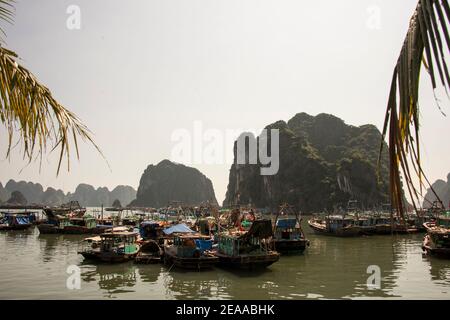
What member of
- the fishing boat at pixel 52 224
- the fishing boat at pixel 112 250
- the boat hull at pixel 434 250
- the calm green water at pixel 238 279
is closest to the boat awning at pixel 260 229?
the calm green water at pixel 238 279

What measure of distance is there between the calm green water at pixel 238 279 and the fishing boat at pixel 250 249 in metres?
0.76

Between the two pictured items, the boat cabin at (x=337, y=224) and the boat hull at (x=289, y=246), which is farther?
the boat cabin at (x=337, y=224)

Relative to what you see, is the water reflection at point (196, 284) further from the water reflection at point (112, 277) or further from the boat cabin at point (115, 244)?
the boat cabin at point (115, 244)

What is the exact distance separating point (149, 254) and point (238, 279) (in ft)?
32.0

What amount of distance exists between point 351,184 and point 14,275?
11588 cm

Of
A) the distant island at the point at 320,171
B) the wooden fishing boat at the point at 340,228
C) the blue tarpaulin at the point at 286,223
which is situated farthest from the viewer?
the distant island at the point at 320,171

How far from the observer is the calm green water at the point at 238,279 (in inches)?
754

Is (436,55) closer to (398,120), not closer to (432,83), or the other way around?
(432,83)

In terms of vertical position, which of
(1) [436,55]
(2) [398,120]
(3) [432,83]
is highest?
(1) [436,55]

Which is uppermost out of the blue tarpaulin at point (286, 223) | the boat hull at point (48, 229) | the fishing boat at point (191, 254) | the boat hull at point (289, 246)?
the blue tarpaulin at point (286, 223)

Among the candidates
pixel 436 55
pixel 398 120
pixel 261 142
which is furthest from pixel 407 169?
pixel 261 142

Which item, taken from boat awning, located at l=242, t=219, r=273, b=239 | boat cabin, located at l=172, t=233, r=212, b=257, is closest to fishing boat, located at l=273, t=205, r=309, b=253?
boat awning, located at l=242, t=219, r=273, b=239

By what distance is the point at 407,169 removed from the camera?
5.05 ft
